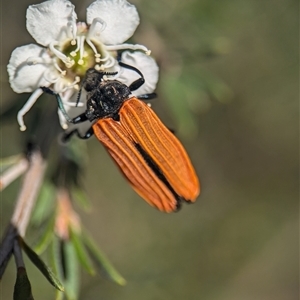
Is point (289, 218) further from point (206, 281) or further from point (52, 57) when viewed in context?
point (52, 57)

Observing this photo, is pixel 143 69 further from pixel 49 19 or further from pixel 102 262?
pixel 102 262

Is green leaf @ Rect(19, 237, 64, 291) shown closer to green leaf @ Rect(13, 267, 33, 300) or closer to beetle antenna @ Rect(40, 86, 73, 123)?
green leaf @ Rect(13, 267, 33, 300)

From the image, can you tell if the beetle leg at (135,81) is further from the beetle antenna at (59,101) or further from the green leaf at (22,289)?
the green leaf at (22,289)

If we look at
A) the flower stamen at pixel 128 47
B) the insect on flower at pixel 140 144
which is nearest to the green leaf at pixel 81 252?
the insect on flower at pixel 140 144

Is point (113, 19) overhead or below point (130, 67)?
Answer: overhead

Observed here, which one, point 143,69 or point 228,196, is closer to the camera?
point 143,69

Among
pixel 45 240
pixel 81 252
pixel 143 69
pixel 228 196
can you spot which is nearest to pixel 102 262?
pixel 81 252

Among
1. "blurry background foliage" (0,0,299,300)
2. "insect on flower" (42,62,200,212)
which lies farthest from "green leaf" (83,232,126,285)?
"blurry background foliage" (0,0,299,300)
